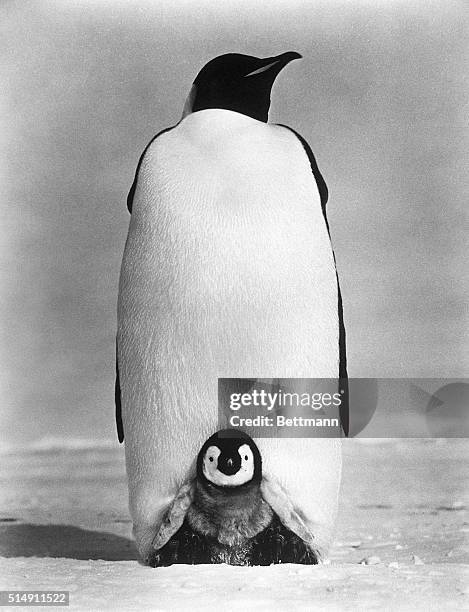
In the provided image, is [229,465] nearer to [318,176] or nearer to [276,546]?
[276,546]

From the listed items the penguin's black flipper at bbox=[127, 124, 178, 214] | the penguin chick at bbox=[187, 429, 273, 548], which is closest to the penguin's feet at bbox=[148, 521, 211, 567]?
the penguin chick at bbox=[187, 429, 273, 548]

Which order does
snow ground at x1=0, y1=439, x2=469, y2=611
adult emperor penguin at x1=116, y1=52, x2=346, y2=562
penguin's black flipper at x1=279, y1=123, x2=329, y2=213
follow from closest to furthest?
snow ground at x1=0, y1=439, x2=469, y2=611 < adult emperor penguin at x1=116, y1=52, x2=346, y2=562 < penguin's black flipper at x1=279, y1=123, x2=329, y2=213

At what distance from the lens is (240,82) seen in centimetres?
205

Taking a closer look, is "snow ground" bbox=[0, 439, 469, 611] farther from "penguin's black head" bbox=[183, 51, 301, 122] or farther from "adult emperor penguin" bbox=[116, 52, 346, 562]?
"penguin's black head" bbox=[183, 51, 301, 122]

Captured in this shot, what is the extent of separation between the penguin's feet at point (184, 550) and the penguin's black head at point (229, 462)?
0.33 ft

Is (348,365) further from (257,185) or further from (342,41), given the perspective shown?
(342,41)

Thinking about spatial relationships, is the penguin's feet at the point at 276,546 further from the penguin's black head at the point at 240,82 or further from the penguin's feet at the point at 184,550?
the penguin's black head at the point at 240,82

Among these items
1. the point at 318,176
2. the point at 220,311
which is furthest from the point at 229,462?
the point at 318,176

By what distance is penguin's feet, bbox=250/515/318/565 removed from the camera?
181cm

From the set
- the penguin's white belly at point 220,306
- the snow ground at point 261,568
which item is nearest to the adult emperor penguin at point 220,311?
the penguin's white belly at point 220,306

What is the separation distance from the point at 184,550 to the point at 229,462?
0.61ft

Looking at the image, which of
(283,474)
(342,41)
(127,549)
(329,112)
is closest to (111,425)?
(127,549)

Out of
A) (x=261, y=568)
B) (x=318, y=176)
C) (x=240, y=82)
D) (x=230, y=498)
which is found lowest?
(x=261, y=568)

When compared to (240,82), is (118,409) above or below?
below
